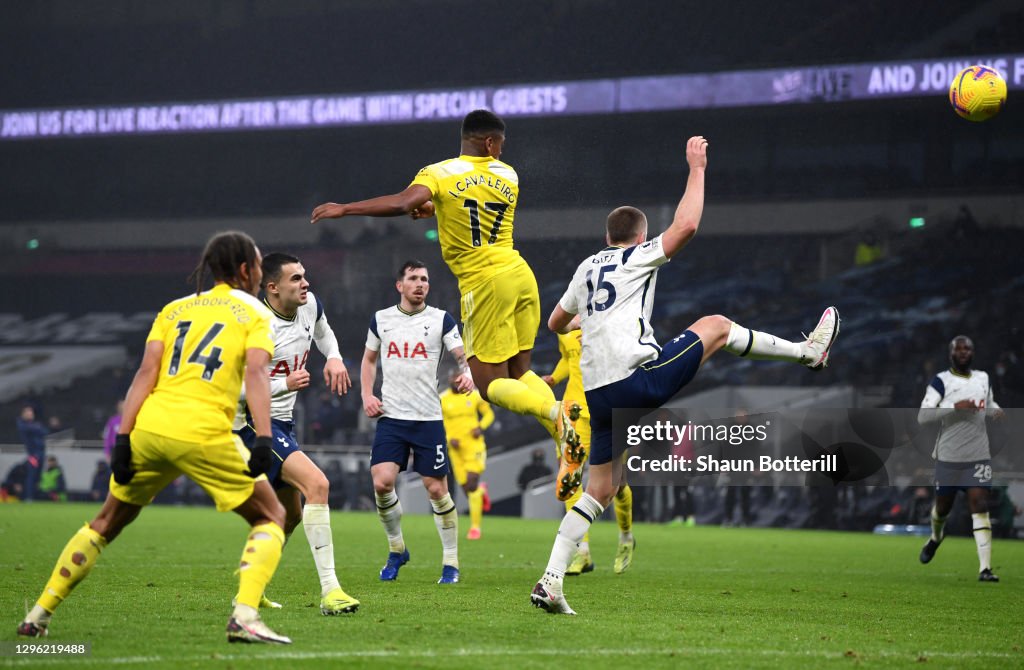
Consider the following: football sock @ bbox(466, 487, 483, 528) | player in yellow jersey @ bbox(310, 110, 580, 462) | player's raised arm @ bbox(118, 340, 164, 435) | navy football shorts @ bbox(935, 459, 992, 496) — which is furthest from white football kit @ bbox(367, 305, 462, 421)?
football sock @ bbox(466, 487, 483, 528)

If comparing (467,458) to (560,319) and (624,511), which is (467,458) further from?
(560,319)

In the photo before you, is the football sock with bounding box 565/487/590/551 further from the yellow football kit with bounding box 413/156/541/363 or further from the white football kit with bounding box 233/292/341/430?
the white football kit with bounding box 233/292/341/430

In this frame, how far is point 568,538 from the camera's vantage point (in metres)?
7.29

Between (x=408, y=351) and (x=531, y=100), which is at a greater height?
(x=531, y=100)

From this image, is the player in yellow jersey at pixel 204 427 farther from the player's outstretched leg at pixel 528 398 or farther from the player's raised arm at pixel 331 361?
the player's outstretched leg at pixel 528 398

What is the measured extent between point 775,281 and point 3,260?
22.8m

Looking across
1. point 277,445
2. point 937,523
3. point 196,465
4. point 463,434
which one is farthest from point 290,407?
point 463,434

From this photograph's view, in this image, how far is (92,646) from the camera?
5.72 meters

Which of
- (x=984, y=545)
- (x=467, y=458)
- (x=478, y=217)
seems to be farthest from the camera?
(x=467, y=458)

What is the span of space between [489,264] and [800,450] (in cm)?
1581

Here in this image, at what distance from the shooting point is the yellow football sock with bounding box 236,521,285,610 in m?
5.71

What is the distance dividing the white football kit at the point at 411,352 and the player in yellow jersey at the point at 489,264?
179 centimetres

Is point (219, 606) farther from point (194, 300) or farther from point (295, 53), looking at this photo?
point (295, 53)

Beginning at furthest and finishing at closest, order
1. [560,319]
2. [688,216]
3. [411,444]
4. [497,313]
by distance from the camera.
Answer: [411,444]
[497,313]
[560,319]
[688,216]
